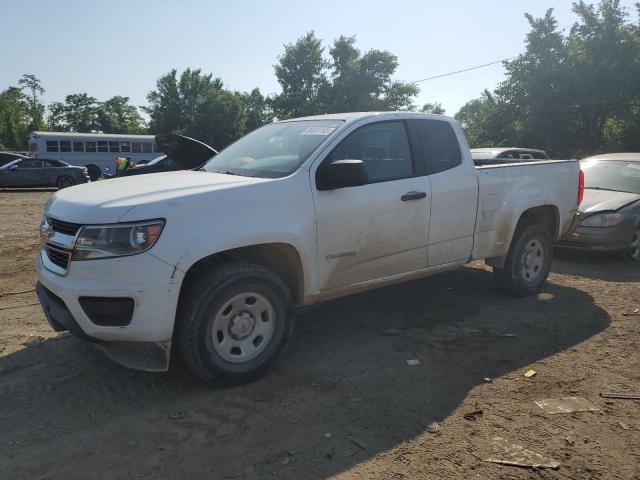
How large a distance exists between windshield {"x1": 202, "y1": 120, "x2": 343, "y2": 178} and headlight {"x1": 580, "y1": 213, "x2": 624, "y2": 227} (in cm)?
495

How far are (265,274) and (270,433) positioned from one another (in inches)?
41.4

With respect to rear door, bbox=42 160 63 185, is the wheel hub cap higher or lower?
lower

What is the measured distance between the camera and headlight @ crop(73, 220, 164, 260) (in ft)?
10.1

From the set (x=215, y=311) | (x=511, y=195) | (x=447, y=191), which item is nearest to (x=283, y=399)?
(x=215, y=311)

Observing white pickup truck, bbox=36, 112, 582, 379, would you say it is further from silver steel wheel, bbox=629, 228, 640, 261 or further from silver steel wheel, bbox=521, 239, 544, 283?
silver steel wheel, bbox=629, 228, 640, 261

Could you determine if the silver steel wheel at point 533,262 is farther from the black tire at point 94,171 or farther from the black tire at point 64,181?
the black tire at point 94,171

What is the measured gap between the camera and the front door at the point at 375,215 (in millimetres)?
3867

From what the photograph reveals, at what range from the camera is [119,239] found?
10.1ft

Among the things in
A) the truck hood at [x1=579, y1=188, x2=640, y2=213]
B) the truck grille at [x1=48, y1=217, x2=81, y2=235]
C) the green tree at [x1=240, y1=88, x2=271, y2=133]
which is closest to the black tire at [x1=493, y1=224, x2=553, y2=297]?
the truck hood at [x1=579, y1=188, x2=640, y2=213]

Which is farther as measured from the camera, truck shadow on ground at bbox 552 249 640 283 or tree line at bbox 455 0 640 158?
tree line at bbox 455 0 640 158

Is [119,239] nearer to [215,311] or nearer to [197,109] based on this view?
[215,311]

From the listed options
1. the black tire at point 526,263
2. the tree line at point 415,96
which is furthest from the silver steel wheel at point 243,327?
the tree line at point 415,96

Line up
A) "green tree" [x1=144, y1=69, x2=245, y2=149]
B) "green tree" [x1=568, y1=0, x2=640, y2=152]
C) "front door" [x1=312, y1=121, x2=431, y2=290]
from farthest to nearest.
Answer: "green tree" [x1=144, y1=69, x2=245, y2=149] < "green tree" [x1=568, y1=0, x2=640, y2=152] < "front door" [x1=312, y1=121, x2=431, y2=290]

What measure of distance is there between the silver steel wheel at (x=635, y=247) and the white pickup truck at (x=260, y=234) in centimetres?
351
